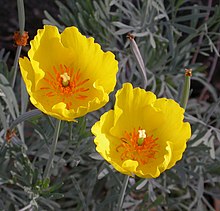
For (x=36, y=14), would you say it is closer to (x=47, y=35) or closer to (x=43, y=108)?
(x=47, y=35)

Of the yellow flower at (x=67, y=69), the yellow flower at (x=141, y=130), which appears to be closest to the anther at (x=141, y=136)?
the yellow flower at (x=141, y=130)

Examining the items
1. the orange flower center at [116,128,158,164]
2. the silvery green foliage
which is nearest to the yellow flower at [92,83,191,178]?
the orange flower center at [116,128,158,164]

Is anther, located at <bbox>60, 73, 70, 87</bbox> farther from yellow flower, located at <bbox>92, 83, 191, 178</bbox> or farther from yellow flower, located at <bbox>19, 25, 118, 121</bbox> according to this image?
yellow flower, located at <bbox>92, 83, 191, 178</bbox>

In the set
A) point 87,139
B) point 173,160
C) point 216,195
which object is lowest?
point 216,195

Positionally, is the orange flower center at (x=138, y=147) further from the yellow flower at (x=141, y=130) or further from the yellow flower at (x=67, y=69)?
the yellow flower at (x=67, y=69)

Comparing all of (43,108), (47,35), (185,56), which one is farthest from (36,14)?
(43,108)

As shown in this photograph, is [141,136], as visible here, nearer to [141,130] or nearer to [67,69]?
[141,130]
